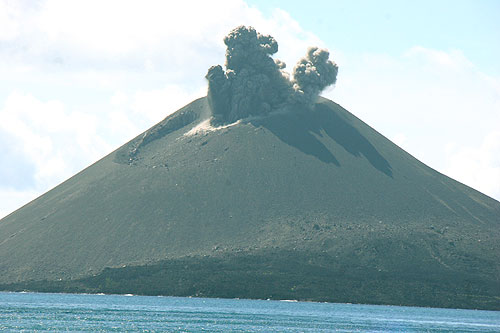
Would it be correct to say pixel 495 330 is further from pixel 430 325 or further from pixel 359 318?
pixel 359 318

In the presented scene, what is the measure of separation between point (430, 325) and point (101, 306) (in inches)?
3217

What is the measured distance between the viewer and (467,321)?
18188cm

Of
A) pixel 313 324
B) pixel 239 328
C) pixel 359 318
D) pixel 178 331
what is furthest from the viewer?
pixel 359 318

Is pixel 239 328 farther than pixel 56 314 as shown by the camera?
No

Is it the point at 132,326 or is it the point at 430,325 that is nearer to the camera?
the point at 132,326

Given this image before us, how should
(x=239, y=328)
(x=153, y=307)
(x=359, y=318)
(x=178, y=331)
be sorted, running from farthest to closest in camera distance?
(x=153, y=307)
(x=359, y=318)
(x=239, y=328)
(x=178, y=331)

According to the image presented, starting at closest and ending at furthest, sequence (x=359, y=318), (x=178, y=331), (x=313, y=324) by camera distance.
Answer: (x=178, y=331) < (x=313, y=324) < (x=359, y=318)

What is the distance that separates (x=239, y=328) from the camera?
13350cm

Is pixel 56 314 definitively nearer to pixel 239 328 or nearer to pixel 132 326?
pixel 132 326

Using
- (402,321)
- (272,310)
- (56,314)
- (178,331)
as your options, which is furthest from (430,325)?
(56,314)

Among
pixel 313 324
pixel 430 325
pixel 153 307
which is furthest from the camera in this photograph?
pixel 153 307

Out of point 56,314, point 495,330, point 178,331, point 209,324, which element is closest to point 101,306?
point 56,314

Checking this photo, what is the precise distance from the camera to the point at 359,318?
578 feet

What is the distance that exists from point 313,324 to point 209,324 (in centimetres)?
2305
